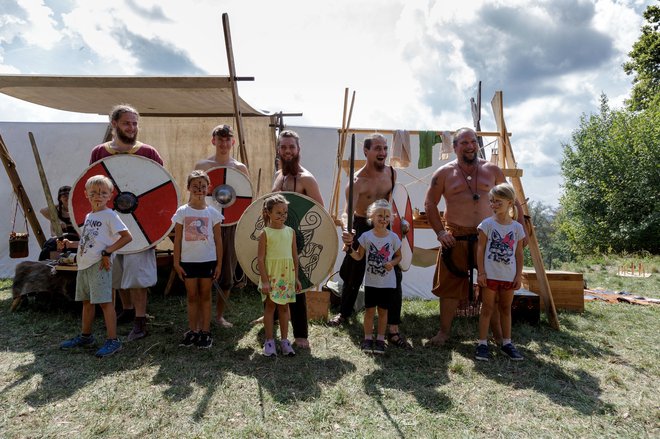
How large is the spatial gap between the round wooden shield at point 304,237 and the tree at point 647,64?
773 inches

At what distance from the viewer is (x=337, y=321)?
3.90 metres

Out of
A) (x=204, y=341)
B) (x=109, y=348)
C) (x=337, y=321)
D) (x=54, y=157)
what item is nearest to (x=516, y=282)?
(x=337, y=321)

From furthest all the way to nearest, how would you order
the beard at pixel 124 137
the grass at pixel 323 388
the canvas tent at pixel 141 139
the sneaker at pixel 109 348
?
1. the canvas tent at pixel 141 139
2. the beard at pixel 124 137
3. the sneaker at pixel 109 348
4. the grass at pixel 323 388

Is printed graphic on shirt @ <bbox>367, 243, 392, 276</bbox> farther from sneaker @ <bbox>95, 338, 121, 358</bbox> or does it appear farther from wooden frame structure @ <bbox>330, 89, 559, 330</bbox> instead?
sneaker @ <bbox>95, 338, 121, 358</bbox>

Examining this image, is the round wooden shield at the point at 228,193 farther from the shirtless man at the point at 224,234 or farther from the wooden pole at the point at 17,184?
the wooden pole at the point at 17,184

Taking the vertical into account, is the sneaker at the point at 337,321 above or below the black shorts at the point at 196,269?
below

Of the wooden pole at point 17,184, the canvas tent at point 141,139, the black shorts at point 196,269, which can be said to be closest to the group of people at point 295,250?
the black shorts at point 196,269

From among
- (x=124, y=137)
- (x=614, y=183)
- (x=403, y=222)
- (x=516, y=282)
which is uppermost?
(x=614, y=183)

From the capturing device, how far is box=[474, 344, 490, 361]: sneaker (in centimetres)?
299

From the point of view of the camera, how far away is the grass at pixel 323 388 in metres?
2.02

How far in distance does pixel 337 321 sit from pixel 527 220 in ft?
6.35

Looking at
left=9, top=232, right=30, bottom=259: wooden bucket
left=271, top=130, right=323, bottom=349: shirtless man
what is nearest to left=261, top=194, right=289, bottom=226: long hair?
left=271, top=130, right=323, bottom=349: shirtless man

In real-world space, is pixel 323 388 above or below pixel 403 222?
below

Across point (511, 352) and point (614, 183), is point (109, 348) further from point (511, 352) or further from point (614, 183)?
point (614, 183)
